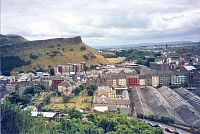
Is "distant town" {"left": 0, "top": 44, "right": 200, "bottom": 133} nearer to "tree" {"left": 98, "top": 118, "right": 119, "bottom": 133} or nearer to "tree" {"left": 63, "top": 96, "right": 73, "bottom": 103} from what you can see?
"tree" {"left": 63, "top": 96, "right": 73, "bottom": 103}

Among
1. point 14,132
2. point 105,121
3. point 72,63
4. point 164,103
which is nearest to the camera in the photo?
point 14,132

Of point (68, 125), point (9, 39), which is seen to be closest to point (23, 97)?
point (68, 125)

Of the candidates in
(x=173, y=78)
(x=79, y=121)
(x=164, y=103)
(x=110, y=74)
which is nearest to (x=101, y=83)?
(x=110, y=74)

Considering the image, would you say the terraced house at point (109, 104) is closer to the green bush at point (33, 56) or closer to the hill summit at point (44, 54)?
the hill summit at point (44, 54)

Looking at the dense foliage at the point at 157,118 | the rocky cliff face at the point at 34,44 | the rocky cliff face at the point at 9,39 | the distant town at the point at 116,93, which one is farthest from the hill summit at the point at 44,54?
the dense foliage at the point at 157,118

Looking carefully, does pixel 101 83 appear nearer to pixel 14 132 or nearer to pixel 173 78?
pixel 173 78

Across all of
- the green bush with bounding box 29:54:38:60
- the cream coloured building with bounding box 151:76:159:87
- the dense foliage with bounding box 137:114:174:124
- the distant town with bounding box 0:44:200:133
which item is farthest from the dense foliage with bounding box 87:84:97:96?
the green bush with bounding box 29:54:38:60
